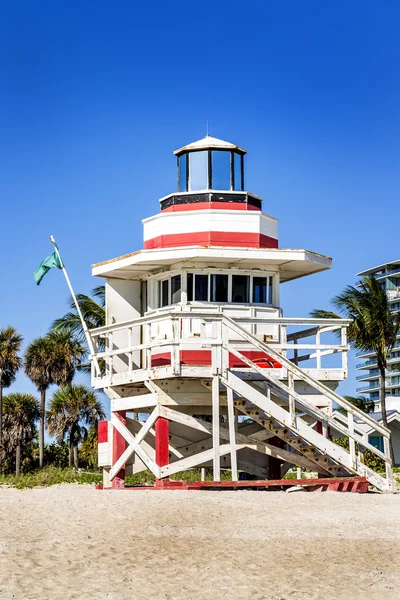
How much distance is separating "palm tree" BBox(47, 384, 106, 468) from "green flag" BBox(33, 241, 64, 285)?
87.1 ft

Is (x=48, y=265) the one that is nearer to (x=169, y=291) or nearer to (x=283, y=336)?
(x=169, y=291)

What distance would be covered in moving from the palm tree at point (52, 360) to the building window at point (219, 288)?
3358cm

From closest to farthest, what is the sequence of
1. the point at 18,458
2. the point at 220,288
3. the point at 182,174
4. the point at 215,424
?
1. the point at 215,424
2. the point at 220,288
3. the point at 182,174
4. the point at 18,458

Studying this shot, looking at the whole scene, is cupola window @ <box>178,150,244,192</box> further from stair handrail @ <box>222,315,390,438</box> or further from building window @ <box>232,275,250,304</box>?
stair handrail @ <box>222,315,390,438</box>

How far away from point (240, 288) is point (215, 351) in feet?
12.1

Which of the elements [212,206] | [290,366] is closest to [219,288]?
[212,206]

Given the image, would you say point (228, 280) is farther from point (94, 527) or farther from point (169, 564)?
point (169, 564)

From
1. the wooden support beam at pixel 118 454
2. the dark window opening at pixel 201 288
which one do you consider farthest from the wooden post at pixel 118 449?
the dark window opening at pixel 201 288

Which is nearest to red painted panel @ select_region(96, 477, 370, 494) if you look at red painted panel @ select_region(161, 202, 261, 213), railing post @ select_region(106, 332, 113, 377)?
railing post @ select_region(106, 332, 113, 377)

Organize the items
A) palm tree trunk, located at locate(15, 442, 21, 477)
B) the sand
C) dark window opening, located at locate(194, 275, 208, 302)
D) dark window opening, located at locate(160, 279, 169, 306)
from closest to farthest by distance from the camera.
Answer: the sand, dark window opening, located at locate(194, 275, 208, 302), dark window opening, located at locate(160, 279, 169, 306), palm tree trunk, located at locate(15, 442, 21, 477)

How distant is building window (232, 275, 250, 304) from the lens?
1024 inches

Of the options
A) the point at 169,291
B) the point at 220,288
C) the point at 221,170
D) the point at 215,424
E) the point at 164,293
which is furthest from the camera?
the point at 221,170

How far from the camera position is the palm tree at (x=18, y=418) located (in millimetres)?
58000

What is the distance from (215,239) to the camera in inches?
1025
